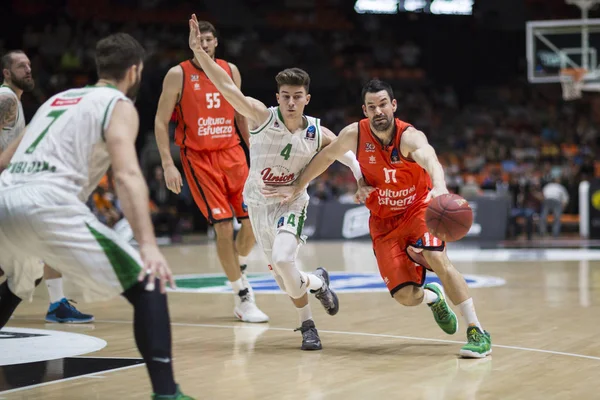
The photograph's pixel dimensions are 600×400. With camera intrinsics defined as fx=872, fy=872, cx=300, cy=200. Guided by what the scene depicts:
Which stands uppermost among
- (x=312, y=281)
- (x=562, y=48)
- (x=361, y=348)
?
(x=562, y=48)

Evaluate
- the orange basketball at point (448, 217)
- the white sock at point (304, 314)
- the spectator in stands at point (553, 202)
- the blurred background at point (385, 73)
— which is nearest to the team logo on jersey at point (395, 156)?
the orange basketball at point (448, 217)

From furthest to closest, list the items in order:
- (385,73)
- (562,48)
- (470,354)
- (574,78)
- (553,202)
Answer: (385,73) < (553,202) < (562,48) < (574,78) < (470,354)

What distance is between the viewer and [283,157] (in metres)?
6.05

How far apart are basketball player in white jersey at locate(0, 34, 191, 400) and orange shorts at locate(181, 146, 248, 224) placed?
10.3 ft

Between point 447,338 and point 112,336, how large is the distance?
7.83ft

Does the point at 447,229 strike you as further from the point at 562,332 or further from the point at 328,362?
the point at 562,332

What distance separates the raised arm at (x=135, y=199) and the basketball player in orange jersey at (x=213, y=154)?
3373 mm

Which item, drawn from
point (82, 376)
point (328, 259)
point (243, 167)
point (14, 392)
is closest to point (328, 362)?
point (82, 376)

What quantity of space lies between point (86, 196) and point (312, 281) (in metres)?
2.32

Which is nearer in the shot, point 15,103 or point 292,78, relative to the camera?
point 292,78

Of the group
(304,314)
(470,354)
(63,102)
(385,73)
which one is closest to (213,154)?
(304,314)

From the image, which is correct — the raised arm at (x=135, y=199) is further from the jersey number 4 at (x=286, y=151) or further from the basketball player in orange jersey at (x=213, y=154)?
the basketball player in orange jersey at (x=213, y=154)

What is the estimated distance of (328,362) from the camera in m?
5.22

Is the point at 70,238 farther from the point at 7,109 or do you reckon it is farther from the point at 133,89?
the point at 7,109
